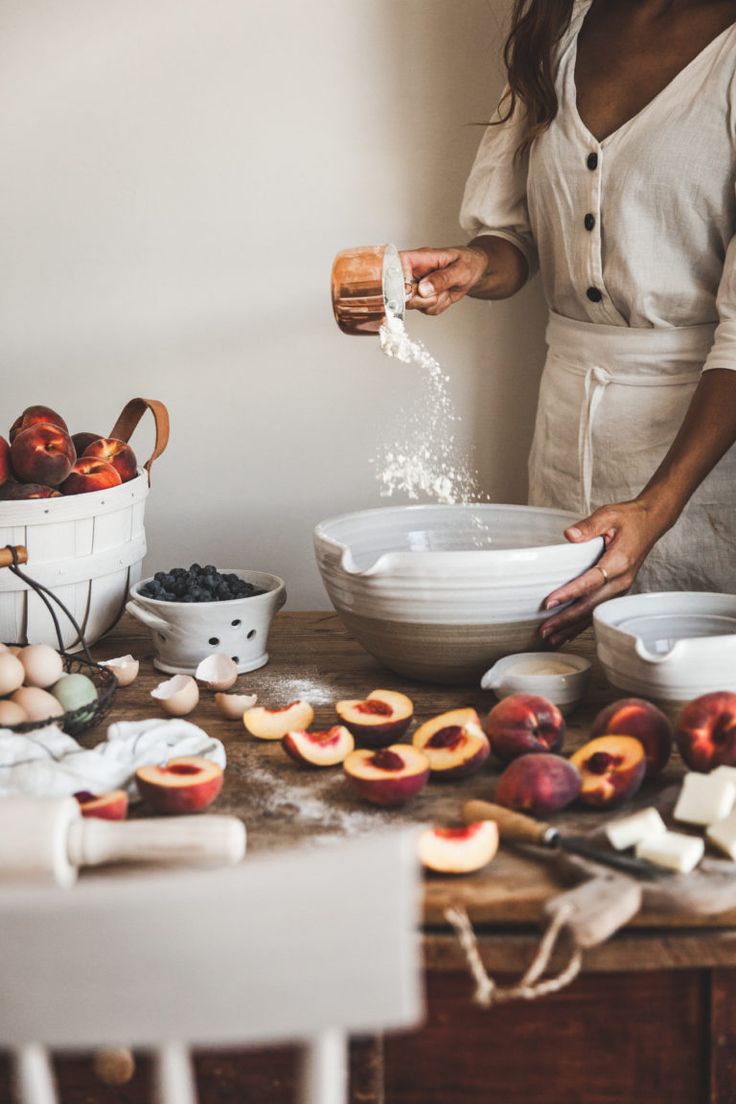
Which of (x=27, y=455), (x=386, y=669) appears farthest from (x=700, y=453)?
(x=27, y=455)

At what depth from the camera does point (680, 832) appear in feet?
2.77

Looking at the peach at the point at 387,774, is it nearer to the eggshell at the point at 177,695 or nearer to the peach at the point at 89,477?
the eggshell at the point at 177,695

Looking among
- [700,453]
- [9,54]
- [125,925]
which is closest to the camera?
[125,925]

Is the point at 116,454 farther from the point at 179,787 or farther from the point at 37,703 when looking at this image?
the point at 179,787

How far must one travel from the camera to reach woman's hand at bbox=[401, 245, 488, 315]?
1511mm

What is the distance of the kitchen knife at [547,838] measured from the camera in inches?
30.0

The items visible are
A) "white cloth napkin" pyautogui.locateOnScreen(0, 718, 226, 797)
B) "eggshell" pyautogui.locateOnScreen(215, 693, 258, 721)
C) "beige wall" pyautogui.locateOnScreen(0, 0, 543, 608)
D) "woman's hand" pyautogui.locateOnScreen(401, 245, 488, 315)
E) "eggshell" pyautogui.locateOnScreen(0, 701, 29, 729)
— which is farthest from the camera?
"beige wall" pyautogui.locateOnScreen(0, 0, 543, 608)

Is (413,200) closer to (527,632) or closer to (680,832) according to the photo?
(527,632)

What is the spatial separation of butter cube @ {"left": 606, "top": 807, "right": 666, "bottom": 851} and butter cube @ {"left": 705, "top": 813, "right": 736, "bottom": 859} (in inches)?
1.5

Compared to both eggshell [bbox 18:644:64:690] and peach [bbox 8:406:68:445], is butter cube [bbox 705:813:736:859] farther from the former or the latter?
peach [bbox 8:406:68:445]

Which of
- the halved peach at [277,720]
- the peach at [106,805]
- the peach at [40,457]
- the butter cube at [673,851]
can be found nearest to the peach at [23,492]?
the peach at [40,457]

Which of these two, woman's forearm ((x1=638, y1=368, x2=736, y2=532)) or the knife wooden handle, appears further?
woman's forearm ((x1=638, y1=368, x2=736, y2=532))

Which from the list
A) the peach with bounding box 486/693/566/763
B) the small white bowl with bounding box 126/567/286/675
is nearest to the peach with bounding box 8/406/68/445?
the small white bowl with bounding box 126/567/286/675

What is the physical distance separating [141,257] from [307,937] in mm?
1568
